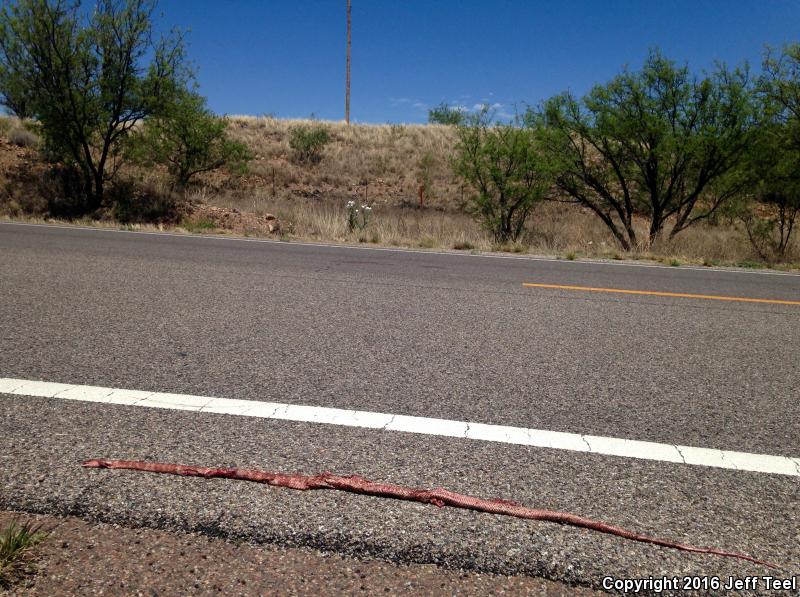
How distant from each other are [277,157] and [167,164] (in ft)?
33.1

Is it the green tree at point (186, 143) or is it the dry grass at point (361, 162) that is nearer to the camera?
the green tree at point (186, 143)

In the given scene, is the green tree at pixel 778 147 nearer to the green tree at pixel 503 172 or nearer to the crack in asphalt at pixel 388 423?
the green tree at pixel 503 172

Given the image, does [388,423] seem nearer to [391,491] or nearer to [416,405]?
[416,405]

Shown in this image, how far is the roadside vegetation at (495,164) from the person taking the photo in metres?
13.9

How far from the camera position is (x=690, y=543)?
1988mm

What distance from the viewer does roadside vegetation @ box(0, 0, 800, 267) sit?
13.9 meters

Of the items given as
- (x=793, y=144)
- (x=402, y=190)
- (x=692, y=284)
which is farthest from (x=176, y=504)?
(x=402, y=190)

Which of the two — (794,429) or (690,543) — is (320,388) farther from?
(794,429)

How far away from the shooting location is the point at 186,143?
20859 millimetres

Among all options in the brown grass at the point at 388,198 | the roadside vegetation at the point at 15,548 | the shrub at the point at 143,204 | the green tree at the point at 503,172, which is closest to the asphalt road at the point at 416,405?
the roadside vegetation at the point at 15,548

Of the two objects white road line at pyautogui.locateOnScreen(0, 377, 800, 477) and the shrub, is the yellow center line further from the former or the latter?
the shrub

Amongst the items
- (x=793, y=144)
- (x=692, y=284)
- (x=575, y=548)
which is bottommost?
(x=575, y=548)

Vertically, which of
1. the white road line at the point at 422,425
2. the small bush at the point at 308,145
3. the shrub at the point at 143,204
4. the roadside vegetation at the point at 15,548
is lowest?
the roadside vegetation at the point at 15,548

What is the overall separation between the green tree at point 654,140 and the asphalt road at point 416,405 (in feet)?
30.8
